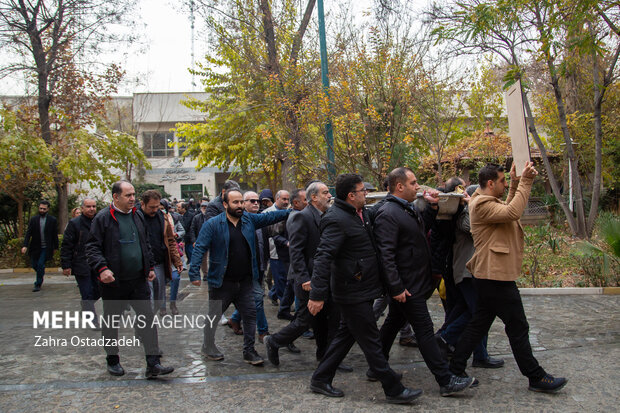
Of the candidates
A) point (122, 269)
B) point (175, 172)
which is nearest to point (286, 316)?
point (122, 269)

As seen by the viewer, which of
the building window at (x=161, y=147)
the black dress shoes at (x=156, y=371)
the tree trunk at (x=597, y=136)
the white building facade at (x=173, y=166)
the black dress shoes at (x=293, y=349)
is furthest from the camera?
the building window at (x=161, y=147)

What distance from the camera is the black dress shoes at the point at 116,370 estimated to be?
16.8ft

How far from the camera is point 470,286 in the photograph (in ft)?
16.5

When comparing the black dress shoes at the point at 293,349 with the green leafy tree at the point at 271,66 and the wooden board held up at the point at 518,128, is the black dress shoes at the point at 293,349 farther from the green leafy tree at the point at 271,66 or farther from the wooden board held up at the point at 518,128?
the green leafy tree at the point at 271,66

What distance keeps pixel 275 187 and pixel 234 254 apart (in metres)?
17.3

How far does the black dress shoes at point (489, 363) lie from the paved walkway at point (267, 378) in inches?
3.6

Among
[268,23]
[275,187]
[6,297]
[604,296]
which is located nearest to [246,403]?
[604,296]

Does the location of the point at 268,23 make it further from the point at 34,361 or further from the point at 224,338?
the point at 34,361

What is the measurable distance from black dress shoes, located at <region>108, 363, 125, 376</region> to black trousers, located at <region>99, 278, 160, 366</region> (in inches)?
1.3

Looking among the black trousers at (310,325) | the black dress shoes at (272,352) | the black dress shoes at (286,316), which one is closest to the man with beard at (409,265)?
the black trousers at (310,325)

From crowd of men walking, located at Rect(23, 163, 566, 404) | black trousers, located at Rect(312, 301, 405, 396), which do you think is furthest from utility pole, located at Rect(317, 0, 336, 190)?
black trousers, located at Rect(312, 301, 405, 396)

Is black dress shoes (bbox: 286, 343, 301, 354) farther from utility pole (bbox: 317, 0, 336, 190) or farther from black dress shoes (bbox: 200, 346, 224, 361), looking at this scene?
utility pole (bbox: 317, 0, 336, 190)

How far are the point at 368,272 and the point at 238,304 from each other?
1.89 metres

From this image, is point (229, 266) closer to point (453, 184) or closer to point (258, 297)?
point (258, 297)
